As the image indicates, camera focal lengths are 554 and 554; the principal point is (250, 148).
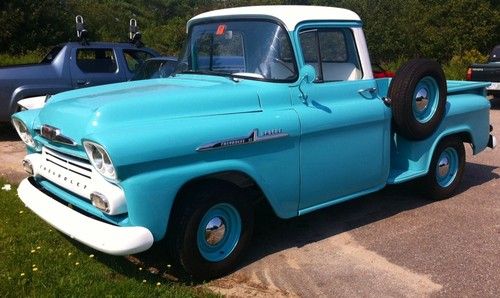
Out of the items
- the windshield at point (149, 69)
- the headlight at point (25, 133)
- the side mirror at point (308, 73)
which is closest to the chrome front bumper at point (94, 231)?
the headlight at point (25, 133)

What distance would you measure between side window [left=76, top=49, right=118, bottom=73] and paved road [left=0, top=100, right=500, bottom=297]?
216 inches

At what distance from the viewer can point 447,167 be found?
6000mm

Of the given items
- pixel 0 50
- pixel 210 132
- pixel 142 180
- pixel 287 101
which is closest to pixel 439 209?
pixel 287 101

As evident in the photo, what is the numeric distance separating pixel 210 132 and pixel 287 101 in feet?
2.70

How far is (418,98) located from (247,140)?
6.62 feet

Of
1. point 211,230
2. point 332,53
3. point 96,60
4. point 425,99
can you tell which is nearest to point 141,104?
point 211,230

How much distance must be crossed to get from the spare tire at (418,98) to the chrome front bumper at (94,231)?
2644 millimetres

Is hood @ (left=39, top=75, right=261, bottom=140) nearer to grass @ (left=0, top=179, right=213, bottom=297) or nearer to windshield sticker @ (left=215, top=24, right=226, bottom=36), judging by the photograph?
windshield sticker @ (left=215, top=24, right=226, bottom=36)

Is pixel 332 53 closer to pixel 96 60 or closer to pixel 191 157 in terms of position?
pixel 191 157

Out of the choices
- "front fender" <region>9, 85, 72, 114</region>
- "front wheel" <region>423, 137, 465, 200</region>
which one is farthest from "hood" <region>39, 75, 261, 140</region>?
"front fender" <region>9, 85, 72, 114</region>

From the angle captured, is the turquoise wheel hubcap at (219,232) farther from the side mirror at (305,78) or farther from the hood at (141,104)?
the side mirror at (305,78)

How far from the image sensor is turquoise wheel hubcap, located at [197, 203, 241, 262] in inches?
155

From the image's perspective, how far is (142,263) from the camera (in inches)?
168

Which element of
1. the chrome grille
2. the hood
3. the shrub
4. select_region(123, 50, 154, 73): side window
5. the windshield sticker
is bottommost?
the shrub
